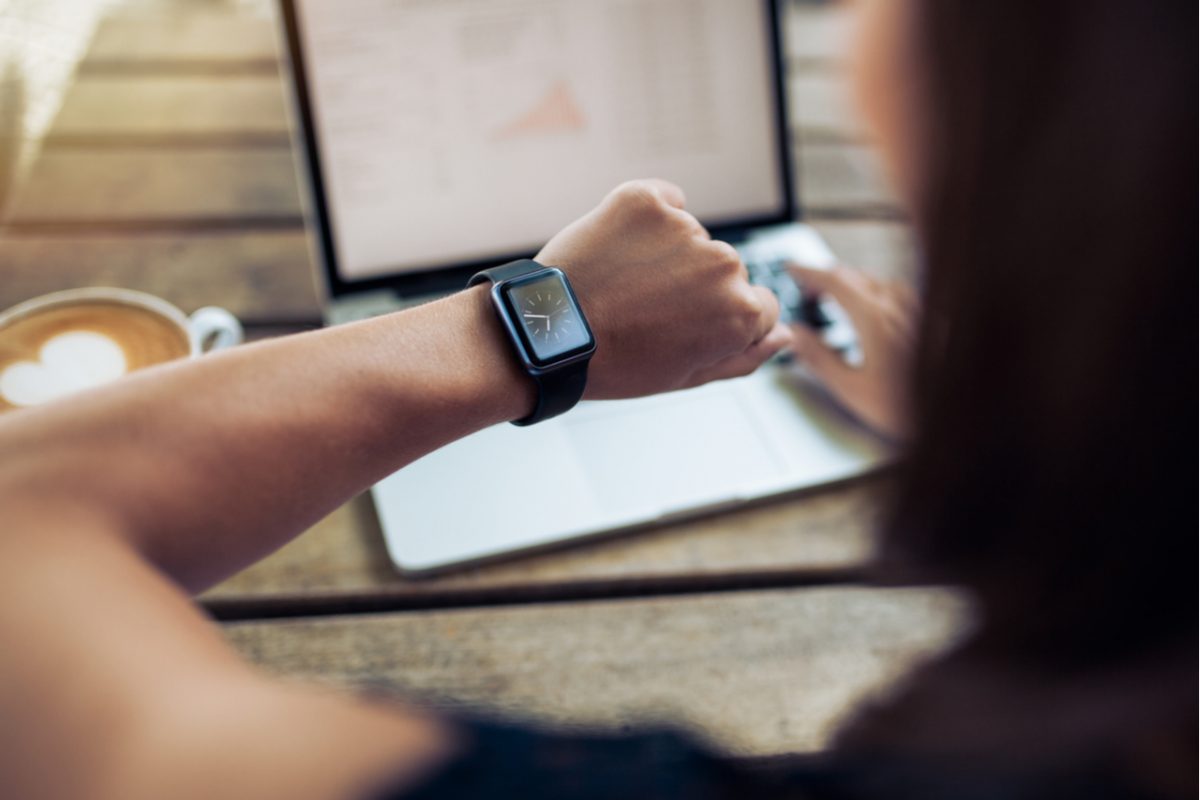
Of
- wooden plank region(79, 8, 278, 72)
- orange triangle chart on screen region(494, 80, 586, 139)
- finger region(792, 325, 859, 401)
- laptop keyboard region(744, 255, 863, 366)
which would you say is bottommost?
finger region(792, 325, 859, 401)

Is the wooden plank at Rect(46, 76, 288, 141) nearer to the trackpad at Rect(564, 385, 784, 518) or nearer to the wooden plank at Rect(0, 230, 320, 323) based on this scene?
the wooden plank at Rect(0, 230, 320, 323)

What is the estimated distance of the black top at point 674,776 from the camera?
1.04 feet

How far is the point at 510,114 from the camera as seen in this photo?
0.80 meters

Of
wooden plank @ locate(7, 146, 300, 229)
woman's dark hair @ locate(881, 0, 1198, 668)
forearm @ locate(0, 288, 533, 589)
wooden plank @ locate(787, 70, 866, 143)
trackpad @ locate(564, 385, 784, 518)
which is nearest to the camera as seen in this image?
woman's dark hair @ locate(881, 0, 1198, 668)

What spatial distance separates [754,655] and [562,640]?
11cm

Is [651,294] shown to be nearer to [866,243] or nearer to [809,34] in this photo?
[866,243]

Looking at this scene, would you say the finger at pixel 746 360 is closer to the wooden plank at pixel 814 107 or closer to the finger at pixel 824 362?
the finger at pixel 824 362

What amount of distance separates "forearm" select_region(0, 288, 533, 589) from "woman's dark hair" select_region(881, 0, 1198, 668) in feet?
0.82

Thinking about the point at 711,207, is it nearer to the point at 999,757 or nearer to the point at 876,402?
the point at 876,402

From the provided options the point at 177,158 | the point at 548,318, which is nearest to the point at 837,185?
the point at 548,318

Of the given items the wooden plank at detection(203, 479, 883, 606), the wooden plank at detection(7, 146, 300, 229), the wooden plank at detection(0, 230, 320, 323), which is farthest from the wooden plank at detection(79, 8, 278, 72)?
the wooden plank at detection(203, 479, 883, 606)

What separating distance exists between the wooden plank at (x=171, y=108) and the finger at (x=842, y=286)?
0.56 meters

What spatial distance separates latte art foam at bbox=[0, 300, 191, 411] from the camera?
2.04 ft

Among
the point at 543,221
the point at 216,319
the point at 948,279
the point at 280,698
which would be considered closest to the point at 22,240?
the point at 216,319
